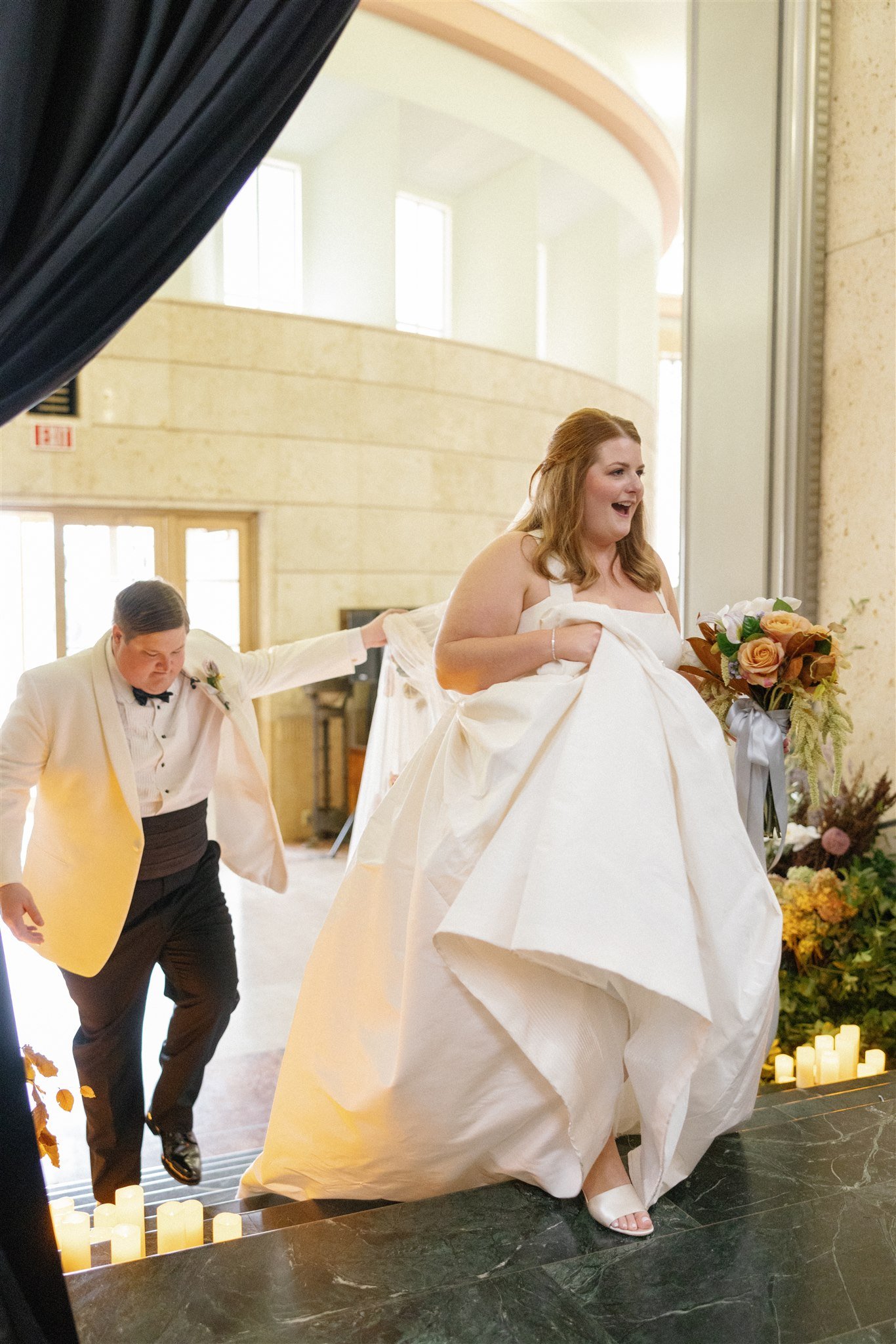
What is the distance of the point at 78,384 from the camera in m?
8.39

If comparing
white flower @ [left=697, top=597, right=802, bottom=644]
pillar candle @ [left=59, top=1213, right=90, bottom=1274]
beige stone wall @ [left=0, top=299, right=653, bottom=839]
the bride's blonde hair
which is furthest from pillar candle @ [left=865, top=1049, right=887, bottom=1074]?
beige stone wall @ [left=0, top=299, right=653, bottom=839]

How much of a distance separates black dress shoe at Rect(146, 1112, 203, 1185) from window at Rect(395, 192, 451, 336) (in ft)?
28.7

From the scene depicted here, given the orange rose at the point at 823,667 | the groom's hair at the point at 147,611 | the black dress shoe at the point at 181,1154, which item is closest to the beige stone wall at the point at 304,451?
the groom's hair at the point at 147,611

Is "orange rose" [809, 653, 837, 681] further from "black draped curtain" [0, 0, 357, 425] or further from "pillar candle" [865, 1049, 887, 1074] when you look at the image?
"black draped curtain" [0, 0, 357, 425]

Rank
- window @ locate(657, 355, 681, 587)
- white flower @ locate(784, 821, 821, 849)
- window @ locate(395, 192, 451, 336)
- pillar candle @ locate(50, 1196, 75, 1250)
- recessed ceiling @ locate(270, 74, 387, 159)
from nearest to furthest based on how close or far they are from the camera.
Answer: pillar candle @ locate(50, 1196, 75, 1250), white flower @ locate(784, 821, 821, 849), recessed ceiling @ locate(270, 74, 387, 159), window @ locate(395, 192, 451, 336), window @ locate(657, 355, 681, 587)

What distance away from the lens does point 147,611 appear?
3240mm

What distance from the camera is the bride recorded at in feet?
7.69

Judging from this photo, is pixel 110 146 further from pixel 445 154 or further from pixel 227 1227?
pixel 445 154

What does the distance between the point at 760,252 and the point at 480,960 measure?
3163 mm

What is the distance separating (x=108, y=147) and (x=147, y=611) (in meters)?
1.30

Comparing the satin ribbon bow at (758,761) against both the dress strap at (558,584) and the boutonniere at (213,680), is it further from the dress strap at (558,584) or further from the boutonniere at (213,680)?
the boutonniere at (213,680)

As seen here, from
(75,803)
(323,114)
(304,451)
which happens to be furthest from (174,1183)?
(323,114)

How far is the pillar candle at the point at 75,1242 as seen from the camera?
264 centimetres

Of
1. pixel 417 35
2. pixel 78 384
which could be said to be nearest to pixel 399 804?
pixel 78 384
